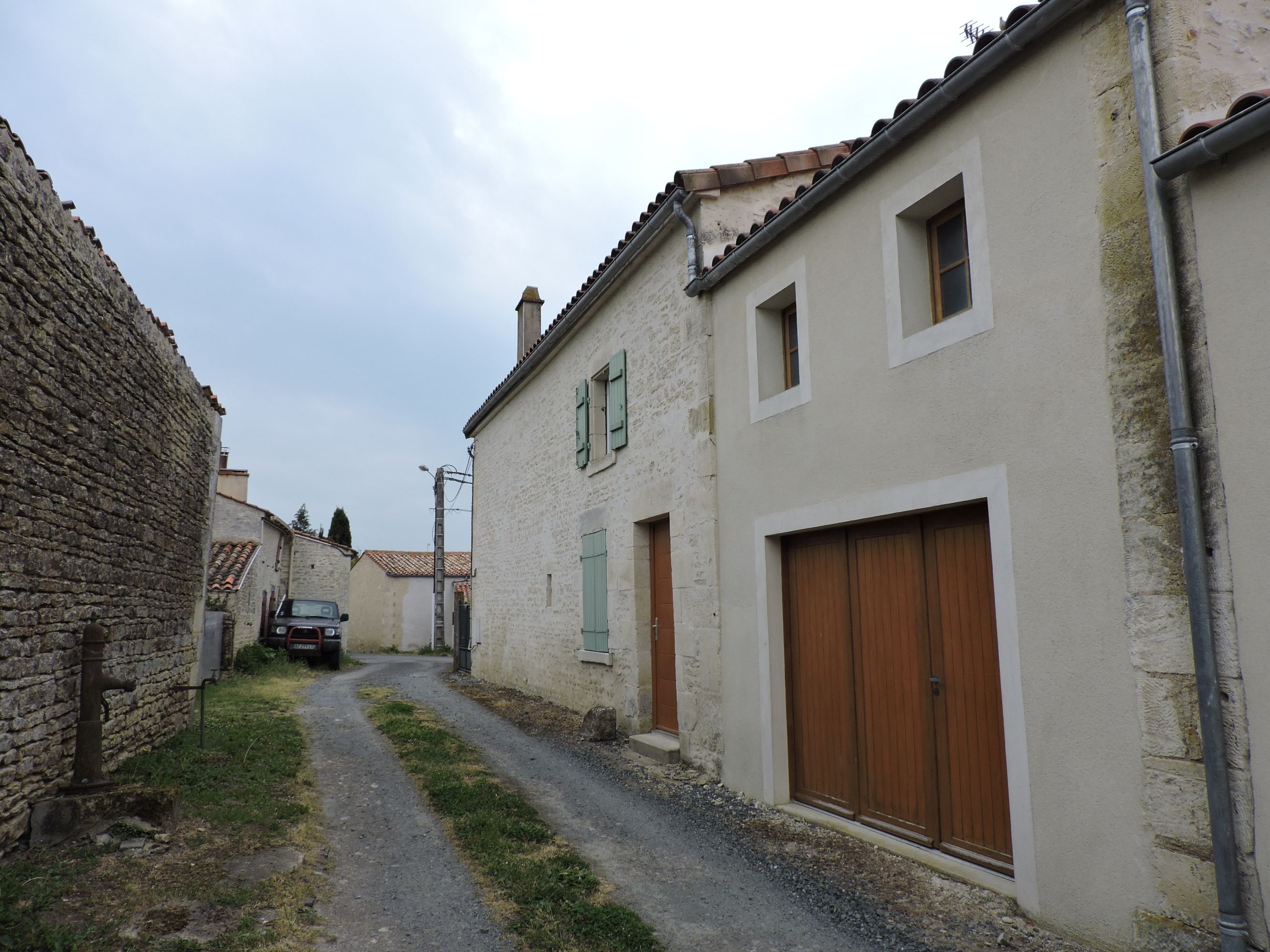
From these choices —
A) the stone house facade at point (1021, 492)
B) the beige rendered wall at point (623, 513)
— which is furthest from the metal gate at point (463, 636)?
the stone house facade at point (1021, 492)

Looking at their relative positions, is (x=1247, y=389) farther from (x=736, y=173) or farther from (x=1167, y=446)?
(x=736, y=173)

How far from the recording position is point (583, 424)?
9844 millimetres

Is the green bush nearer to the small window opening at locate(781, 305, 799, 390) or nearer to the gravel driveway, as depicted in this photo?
the gravel driveway

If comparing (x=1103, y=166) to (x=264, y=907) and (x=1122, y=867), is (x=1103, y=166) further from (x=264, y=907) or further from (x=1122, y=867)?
(x=264, y=907)

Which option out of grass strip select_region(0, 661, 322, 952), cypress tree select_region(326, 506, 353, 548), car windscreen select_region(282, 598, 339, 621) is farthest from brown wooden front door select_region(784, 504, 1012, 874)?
cypress tree select_region(326, 506, 353, 548)

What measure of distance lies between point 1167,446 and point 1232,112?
1.26 metres

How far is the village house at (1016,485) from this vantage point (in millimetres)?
2994

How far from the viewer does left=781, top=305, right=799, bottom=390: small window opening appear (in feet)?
19.6

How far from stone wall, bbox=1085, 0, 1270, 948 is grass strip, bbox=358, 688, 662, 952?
217cm

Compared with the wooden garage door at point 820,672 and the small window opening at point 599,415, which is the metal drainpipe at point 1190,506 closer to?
the wooden garage door at point 820,672

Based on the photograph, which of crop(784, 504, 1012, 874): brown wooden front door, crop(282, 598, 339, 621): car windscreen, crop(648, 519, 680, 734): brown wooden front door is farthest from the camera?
crop(282, 598, 339, 621): car windscreen

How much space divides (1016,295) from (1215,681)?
1.93m


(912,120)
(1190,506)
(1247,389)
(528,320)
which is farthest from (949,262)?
(528,320)

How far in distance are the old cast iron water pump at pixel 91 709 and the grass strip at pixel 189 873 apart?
23.0 inches
